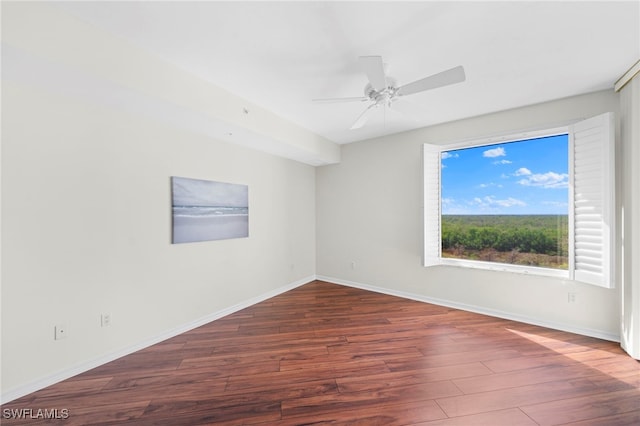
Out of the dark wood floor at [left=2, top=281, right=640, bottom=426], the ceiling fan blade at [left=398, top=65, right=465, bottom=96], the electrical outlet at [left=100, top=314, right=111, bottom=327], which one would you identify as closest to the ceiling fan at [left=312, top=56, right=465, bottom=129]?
the ceiling fan blade at [left=398, top=65, right=465, bottom=96]

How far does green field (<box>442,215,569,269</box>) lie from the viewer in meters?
2.90

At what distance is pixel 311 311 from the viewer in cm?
333

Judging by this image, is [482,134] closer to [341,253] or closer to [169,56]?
[341,253]

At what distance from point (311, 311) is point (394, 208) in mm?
2115

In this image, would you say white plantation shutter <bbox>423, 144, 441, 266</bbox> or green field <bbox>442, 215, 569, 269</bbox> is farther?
white plantation shutter <bbox>423, 144, 441, 266</bbox>

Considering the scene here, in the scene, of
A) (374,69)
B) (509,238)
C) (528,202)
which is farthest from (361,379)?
Answer: (528,202)

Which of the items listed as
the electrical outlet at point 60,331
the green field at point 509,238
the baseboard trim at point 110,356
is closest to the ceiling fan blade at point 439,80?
the green field at point 509,238

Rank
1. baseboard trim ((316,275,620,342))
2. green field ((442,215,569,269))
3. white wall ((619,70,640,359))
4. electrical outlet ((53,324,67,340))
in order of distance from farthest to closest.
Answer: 1. green field ((442,215,569,269))
2. baseboard trim ((316,275,620,342))
3. white wall ((619,70,640,359))
4. electrical outlet ((53,324,67,340))

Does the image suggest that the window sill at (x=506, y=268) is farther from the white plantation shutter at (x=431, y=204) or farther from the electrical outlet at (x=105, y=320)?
the electrical outlet at (x=105, y=320)

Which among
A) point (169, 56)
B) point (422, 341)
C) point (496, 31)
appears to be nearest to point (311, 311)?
point (422, 341)

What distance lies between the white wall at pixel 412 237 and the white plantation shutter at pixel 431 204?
0.47 feet

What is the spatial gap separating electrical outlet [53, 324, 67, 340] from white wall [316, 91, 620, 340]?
3622 millimetres

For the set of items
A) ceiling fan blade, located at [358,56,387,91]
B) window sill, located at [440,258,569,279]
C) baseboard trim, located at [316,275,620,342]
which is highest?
ceiling fan blade, located at [358,56,387,91]

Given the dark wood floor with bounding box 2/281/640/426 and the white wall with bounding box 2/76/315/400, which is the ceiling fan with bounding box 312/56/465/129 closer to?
the white wall with bounding box 2/76/315/400
